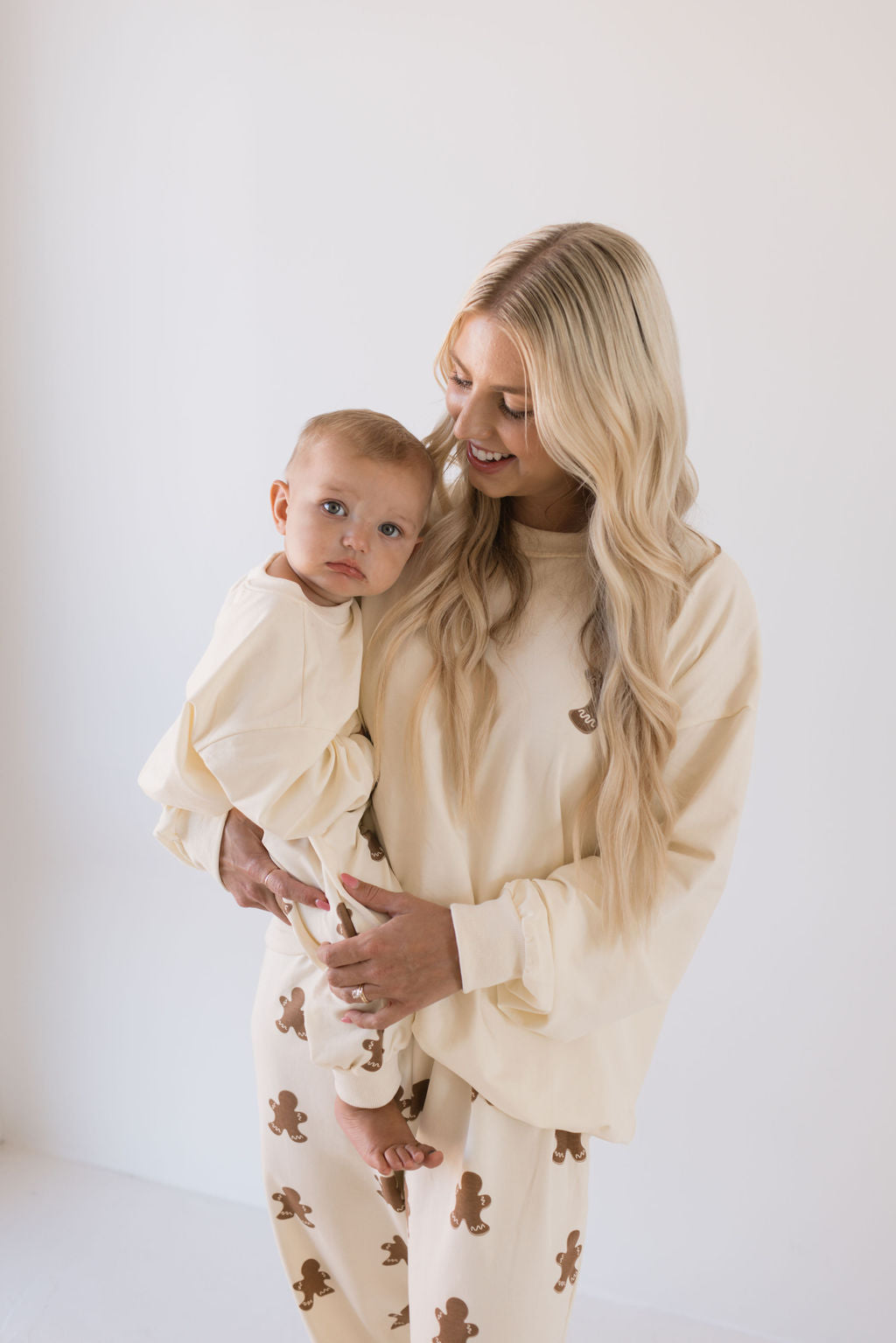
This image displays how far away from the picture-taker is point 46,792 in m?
2.40

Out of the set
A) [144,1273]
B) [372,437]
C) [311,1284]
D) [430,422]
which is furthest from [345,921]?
[144,1273]

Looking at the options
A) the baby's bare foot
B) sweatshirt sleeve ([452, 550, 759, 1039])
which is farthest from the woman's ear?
the baby's bare foot

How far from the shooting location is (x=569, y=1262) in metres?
1.35

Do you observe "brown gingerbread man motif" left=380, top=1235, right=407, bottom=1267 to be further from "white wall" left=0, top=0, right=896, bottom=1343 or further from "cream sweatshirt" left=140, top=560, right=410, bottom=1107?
"white wall" left=0, top=0, right=896, bottom=1343

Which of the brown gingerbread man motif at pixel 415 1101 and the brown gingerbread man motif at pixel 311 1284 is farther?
the brown gingerbread man motif at pixel 311 1284

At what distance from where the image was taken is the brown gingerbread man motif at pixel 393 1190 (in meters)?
1.44

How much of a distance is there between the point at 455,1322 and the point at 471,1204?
14 centimetres

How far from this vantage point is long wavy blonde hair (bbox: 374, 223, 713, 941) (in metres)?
1.19

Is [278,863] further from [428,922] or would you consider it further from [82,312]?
[82,312]

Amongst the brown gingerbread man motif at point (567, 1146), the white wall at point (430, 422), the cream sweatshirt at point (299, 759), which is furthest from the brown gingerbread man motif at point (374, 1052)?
the white wall at point (430, 422)

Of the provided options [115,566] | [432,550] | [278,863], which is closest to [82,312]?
[115,566]

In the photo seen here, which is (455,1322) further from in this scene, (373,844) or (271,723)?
(271,723)

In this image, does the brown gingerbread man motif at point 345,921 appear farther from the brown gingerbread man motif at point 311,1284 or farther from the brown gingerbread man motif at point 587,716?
the brown gingerbread man motif at point 311,1284

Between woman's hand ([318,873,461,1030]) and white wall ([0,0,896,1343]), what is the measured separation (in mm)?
854
